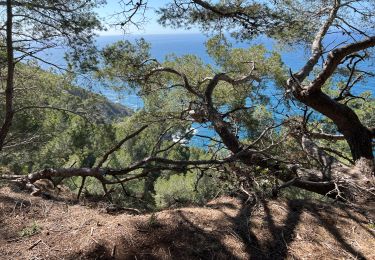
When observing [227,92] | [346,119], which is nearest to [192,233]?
[346,119]

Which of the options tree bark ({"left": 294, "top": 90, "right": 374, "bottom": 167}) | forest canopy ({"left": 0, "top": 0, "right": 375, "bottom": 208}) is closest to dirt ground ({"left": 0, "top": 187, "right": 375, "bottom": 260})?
forest canopy ({"left": 0, "top": 0, "right": 375, "bottom": 208})

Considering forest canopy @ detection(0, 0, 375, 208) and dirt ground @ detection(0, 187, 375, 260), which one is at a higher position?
forest canopy @ detection(0, 0, 375, 208)

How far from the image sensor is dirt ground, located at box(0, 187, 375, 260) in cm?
244

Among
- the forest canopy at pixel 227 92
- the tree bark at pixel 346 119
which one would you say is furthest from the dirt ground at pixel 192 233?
the tree bark at pixel 346 119

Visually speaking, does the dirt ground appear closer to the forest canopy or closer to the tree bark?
the forest canopy

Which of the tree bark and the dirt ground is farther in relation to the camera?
the tree bark

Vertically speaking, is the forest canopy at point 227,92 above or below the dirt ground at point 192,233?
above

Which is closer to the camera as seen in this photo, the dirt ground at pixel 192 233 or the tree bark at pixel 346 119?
the dirt ground at pixel 192 233

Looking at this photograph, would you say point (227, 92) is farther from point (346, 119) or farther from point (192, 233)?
point (192, 233)

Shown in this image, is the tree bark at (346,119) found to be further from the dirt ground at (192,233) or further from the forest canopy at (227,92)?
the dirt ground at (192,233)

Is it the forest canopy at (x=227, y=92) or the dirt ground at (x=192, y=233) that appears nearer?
the dirt ground at (x=192, y=233)

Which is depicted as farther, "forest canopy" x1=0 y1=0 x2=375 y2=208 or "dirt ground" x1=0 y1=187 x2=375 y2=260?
"forest canopy" x1=0 y1=0 x2=375 y2=208

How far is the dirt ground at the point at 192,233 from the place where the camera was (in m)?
2.44

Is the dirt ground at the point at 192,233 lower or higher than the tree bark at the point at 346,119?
lower
